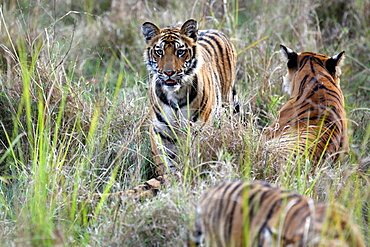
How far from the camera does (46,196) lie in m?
3.13

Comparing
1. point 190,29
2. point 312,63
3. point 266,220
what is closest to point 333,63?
point 312,63

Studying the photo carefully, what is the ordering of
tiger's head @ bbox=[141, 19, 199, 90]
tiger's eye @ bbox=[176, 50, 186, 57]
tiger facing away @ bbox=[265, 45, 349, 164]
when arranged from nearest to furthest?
tiger facing away @ bbox=[265, 45, 349, 164] → tiger's head @ bbox=[141, 19, 199, 90] → tiger's eye @ bbox=[176, 50, 186, 57]

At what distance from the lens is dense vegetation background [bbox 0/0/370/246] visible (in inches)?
116

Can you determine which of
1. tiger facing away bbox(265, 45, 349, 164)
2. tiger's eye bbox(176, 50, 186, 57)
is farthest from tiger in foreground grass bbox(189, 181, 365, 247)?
tiger's eye bbox(176, 50, 186, 57)

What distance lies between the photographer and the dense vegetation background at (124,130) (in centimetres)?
295

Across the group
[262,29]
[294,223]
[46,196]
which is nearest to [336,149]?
[294,223]

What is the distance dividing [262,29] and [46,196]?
4.04 meters

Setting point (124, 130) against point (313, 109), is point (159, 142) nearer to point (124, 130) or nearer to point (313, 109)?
point (124, 130)

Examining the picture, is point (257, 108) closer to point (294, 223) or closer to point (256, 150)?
point (256, 150)

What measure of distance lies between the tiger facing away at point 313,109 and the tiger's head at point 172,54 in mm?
848

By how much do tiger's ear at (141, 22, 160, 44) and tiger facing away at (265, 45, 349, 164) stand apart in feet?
3.83

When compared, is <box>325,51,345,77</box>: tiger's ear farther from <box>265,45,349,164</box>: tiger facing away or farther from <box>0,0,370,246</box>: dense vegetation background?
<box>0,0,370,246</box>: dense vegetation background

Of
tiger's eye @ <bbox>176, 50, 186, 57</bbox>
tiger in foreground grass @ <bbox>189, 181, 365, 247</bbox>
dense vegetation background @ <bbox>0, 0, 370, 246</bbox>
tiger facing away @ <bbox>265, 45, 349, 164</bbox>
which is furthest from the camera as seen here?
tiger's eye @ <bbox>176, 50, 186, 57</bbox>

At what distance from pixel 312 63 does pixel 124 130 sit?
5.78 ft
